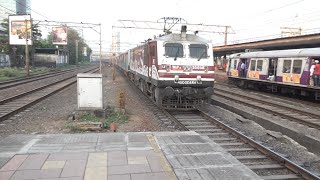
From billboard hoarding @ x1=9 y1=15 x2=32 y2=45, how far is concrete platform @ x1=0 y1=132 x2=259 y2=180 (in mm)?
36237

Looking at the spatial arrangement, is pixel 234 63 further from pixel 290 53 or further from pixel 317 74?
pixel 317 74

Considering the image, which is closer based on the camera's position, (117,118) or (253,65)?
(117,118)

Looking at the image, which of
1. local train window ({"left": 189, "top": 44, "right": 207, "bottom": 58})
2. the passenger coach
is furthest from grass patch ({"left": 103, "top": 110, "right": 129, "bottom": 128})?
the passenger coach

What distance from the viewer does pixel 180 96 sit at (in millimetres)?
13523

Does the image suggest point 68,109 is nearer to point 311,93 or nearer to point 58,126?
point 58,126

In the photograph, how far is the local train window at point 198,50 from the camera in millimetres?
13734

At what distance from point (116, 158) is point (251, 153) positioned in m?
3.35

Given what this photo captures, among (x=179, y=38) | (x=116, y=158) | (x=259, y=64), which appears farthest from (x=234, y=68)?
(x=116, y=158)

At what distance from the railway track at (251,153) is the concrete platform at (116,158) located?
859mm

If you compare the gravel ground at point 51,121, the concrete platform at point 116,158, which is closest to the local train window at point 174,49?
the gravel ground at point 51,121

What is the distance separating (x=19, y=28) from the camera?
42062mm

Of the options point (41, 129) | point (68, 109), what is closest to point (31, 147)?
point (41, 129)

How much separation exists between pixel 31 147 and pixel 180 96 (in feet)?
24.8

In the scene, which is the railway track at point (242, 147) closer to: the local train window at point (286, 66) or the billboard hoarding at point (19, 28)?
the local train window at point (286, 66)
